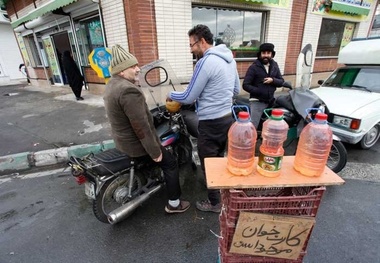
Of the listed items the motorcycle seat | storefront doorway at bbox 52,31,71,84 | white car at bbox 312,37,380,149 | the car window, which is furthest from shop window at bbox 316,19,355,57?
storefront doorway at bbox 52,31,71,84

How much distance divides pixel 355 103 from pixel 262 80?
182cm

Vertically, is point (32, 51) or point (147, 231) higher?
point (32, 51)

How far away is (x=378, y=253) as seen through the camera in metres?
2.01

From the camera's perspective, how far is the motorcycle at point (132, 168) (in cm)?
218

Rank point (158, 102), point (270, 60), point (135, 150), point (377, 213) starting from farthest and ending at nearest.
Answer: point (270, 60) → point (158, 102) → point (377, 213) → point (135, 150)

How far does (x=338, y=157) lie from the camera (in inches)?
124

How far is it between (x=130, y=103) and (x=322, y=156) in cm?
153

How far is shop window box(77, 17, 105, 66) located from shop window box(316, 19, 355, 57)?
879cm

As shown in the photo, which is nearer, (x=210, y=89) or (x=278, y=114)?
(x=278, y=114)

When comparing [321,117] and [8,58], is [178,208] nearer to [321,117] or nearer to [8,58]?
[321,117]

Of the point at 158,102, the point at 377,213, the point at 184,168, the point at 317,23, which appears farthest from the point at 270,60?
the point at 317,23

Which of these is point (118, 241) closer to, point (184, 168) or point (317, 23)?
point (184, 168)

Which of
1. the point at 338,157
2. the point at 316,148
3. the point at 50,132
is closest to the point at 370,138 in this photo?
the point at 338,157

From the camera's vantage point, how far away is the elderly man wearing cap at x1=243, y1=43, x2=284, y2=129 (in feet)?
A: 10.9
